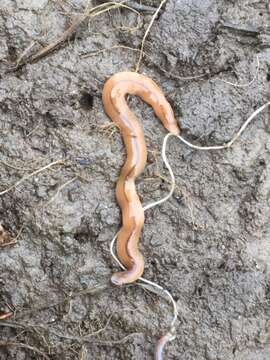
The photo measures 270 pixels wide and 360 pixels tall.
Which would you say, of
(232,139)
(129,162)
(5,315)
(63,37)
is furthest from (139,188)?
(5,315)

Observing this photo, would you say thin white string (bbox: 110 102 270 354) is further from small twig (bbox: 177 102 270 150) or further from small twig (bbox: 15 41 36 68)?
small twig (bbox: 15 41 36 68)

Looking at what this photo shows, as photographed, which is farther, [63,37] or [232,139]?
[232,139]

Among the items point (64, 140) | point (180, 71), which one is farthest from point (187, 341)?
point (180, 71)

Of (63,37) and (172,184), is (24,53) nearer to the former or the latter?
(63,37)

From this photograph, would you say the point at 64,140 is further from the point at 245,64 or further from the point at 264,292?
the point at 264,292

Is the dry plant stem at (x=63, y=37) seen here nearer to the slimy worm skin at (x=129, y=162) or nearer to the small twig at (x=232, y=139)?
the slimy worm skin at (x=129, y=162)
